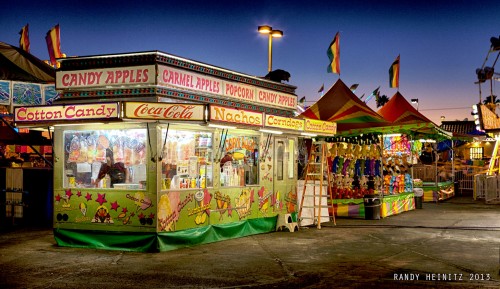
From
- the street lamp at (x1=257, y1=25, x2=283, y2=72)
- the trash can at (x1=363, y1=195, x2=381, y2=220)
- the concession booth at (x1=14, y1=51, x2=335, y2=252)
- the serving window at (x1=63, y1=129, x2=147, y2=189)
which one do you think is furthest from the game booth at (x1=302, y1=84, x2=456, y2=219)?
the serving window at (x1=63, y1=129, x2=147, y2=189)

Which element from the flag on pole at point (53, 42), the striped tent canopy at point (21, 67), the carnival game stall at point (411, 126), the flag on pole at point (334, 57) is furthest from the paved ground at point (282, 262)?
the flag on pole at point (53, 42)

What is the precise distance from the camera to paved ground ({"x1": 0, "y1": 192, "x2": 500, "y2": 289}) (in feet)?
30.1

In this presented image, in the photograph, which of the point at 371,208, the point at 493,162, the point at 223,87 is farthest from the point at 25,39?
the point at 493,162

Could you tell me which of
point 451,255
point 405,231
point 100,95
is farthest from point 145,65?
point 405,231

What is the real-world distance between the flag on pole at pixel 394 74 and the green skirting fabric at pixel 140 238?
533 inches

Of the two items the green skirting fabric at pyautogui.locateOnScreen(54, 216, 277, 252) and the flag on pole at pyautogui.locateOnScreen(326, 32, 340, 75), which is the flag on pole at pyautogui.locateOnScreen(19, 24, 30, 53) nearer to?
the flag on pole at pyautogui.locateOnScreen(326, 32, 340, 75)

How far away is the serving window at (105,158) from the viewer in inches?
492

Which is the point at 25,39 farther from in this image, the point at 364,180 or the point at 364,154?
the point at 364,180

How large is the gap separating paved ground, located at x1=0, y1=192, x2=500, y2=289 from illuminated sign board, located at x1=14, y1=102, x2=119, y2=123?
2.84m

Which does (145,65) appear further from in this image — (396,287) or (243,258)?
(396,287)

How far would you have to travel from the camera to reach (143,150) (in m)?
12.4

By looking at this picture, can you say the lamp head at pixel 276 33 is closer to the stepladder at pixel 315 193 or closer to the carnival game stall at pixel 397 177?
the stepladder at pixel 315 193

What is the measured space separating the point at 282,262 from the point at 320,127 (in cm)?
666

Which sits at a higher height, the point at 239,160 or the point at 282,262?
the point at 239,160
